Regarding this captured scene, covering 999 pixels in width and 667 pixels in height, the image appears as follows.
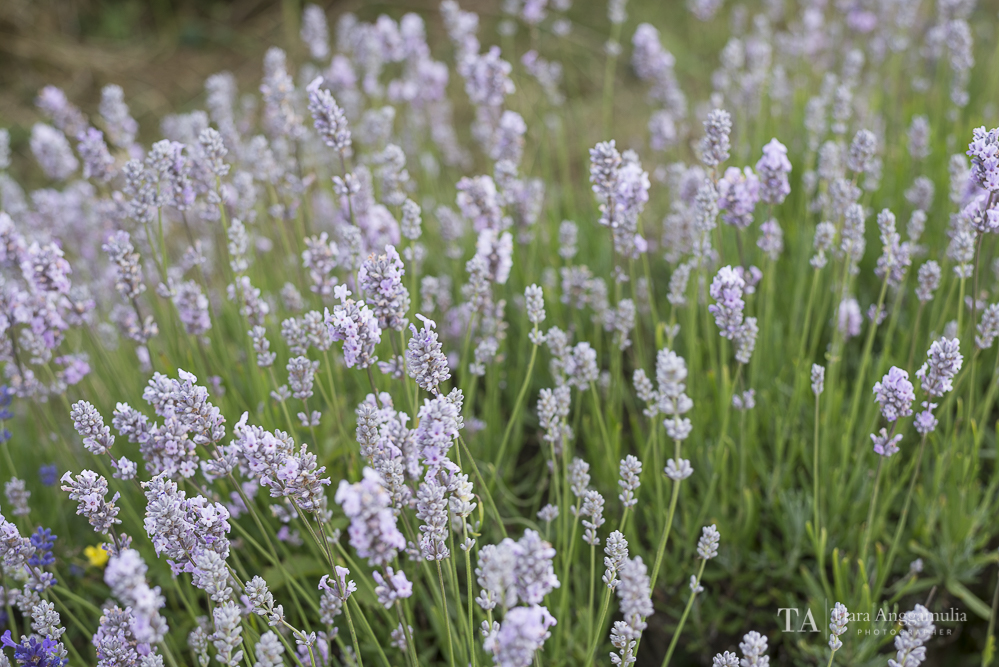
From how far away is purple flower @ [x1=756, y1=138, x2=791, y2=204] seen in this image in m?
1.98

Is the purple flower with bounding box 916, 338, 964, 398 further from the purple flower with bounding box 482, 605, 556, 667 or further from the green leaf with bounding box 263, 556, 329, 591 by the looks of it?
the green leaf with bounding box 263, 556, 329, 591

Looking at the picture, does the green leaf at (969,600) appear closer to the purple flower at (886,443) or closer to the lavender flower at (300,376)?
the purple flower at (886,443)

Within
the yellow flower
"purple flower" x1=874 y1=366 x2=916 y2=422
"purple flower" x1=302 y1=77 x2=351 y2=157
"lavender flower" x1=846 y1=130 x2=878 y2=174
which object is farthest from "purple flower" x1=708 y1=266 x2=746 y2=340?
the yellow flower

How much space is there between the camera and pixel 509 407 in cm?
293

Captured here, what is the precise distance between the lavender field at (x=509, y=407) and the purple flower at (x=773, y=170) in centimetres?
1

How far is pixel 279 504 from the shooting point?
6.98ft

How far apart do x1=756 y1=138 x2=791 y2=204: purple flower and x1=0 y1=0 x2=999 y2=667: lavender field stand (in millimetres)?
10

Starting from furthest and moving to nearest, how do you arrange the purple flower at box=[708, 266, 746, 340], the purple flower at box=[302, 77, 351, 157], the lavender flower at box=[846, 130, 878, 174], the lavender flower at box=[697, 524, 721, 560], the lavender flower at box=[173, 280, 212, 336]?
the lavender flower at box=[173, 280, 212, 336] → the lavender flower at box=[846, 130, 878, 174] → the purple flower at box=[302, 77, 351, 157] → the purple flower at box=[708, 266, 746, 340] → the lavender flower at box=[697, 524, 721, 560]

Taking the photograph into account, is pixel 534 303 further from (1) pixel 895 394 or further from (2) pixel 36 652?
(2) pixel 36 652

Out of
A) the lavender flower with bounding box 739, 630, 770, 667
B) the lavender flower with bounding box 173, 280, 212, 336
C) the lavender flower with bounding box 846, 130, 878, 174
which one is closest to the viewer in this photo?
the lavender flower with bounding box 739, 630, 770, 667

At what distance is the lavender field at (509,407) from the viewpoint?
4.97 ft

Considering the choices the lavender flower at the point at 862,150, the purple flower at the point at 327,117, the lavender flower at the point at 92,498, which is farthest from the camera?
the lavender flower at the point at 862,150

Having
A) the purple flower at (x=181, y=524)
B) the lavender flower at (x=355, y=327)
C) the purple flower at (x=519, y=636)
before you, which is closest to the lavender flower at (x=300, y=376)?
the lavender flower at (x=355, y=327)

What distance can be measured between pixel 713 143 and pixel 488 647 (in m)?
1.44
